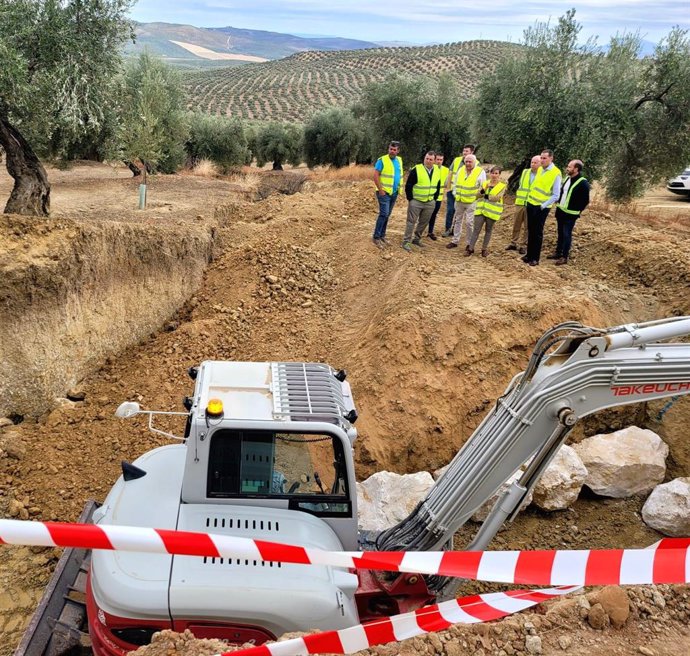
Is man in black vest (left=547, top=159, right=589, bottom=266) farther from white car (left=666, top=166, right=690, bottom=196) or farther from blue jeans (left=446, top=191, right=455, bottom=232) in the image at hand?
white car (left=666, top=166, right=690, bottom=196)

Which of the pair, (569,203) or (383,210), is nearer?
(569,203)

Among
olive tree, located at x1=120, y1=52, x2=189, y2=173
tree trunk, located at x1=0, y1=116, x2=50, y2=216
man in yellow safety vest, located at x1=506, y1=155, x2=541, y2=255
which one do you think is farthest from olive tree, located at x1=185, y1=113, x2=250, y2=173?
man in yellow safety vest, located at x1=506, y1=155, x2=541, y2=255

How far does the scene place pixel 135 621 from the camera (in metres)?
3.70

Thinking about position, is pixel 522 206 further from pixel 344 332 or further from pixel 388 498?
pixel 388 498

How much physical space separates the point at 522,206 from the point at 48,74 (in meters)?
8.43

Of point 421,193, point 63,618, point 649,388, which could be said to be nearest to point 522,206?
point 421,193

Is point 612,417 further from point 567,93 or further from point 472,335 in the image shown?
point 567,93

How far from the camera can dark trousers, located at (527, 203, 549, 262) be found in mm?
9812

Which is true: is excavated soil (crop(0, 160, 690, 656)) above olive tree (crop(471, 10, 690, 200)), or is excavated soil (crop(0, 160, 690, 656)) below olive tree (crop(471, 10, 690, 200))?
below

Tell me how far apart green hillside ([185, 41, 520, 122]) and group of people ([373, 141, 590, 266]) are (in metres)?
39.7

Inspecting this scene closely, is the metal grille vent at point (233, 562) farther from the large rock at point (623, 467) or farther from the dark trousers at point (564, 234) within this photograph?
the dark trousers at point (564, 234)

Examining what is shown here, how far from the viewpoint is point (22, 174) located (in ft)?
32.0

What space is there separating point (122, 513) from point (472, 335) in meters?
5.74

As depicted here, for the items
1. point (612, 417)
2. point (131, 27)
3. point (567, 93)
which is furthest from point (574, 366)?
point (567, 93)
